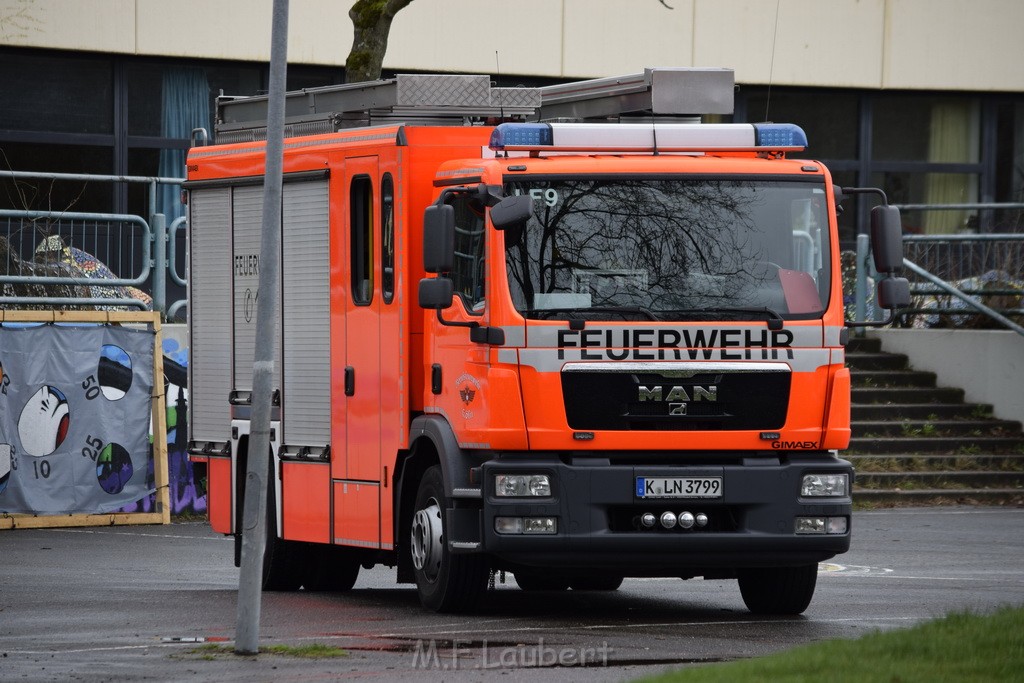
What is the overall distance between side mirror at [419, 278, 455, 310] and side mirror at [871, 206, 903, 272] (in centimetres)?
242

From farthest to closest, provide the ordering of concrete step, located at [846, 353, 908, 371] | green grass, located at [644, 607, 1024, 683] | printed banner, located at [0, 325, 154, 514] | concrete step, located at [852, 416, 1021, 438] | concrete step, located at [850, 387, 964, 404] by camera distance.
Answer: concrete step, located at [846, 353, 908, 371] → concrete step, located at [850, 387, 964, 404] → concrete step, located at [852, 416, 1021, 438] → printed banner, located at [0, 325, 154, 514] → green grass, located at [644, 607, 1024, 683]

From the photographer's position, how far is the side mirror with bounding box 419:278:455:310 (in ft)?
36.9

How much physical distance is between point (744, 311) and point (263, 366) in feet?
9.47

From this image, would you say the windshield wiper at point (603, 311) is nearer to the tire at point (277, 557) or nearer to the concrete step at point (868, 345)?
the tire at point (277, 557)

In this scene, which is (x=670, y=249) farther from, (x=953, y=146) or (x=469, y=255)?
(x=953, y=146)

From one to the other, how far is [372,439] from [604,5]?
16428mm

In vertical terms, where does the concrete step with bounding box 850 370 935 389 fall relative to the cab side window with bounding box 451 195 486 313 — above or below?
below

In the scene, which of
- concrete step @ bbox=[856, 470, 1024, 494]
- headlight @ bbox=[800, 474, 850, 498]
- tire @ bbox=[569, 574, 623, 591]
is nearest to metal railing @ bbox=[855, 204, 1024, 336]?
concrete step @ bbox=[856, 470, 1024, 494]

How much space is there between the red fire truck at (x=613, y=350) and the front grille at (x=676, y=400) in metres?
0.01

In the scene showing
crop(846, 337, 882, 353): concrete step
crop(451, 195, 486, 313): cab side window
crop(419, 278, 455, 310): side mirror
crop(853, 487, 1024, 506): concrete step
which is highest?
crop(451, 195, 486, 313): cab side window

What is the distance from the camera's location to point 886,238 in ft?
37.7

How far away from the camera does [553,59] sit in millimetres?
27781

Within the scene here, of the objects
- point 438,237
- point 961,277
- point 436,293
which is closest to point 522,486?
point 436,293

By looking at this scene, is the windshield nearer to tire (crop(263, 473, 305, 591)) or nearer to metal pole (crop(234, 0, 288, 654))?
metal pole (crop(234, 0, 288, 654))
